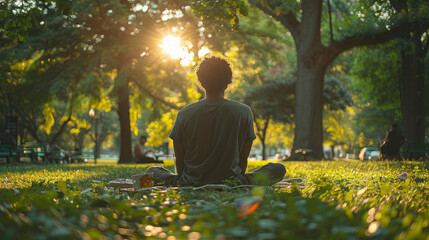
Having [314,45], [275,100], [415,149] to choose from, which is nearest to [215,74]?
[314,45]

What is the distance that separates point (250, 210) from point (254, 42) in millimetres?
22799

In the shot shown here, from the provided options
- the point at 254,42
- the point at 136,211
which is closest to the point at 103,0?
the point at 254,42

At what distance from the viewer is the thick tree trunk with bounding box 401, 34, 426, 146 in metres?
19.7

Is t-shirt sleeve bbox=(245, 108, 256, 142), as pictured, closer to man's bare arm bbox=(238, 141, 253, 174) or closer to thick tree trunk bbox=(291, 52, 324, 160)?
man's bare arm bbox=(238, 141, 253, 174)

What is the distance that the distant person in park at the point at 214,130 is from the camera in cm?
498

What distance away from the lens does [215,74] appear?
5.00 metres

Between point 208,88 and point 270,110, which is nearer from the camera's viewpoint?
point 208,88

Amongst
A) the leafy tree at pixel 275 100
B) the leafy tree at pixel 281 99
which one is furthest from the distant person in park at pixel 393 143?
the leafy tree at pixel 275 100

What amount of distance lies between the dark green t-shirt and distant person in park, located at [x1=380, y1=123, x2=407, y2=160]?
555 inches

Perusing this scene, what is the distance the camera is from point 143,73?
2247cm

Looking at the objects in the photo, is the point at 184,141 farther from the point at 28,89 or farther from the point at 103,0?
the point at 28,89

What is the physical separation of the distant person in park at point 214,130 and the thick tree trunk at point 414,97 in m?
16.7

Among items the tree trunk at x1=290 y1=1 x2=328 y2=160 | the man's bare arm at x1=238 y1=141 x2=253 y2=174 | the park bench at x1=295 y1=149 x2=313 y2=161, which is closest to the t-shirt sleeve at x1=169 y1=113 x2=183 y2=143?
the man's bare arm at x1=238 y1=141 x2=253 y2=174

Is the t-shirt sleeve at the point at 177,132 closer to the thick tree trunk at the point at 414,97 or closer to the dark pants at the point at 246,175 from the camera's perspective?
the dark pants at the point at 246,175
